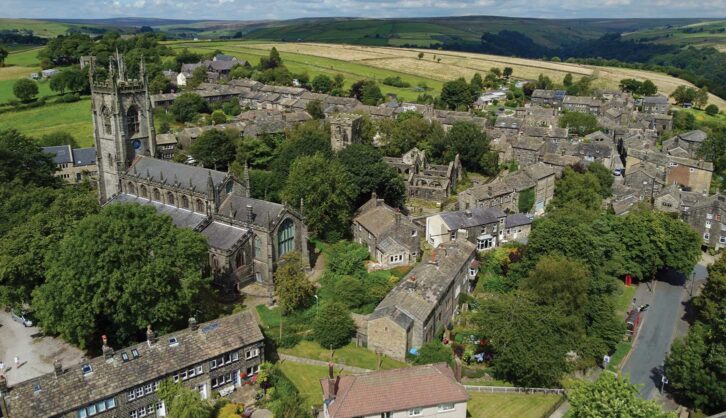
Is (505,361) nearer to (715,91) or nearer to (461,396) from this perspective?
(461,396)

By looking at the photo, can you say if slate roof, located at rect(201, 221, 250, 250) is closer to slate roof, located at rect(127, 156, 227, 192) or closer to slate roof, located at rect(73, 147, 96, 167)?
slate roof, located at rect(127, 156, 227, 192)

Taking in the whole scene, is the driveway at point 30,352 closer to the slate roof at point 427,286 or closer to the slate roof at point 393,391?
the slate roof at point 393,391

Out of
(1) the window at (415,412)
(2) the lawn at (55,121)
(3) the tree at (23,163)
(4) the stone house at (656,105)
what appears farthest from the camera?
(4) the stone house at (656,105)

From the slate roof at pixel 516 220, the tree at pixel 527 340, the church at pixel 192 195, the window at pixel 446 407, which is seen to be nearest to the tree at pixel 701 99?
the slate roof at pixel 516 220

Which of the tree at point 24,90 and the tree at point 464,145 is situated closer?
the tree at point 464,145

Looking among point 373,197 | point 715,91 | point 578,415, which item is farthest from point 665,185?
point 715,91

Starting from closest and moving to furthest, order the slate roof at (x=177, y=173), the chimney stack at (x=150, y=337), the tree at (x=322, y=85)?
1. the chimney stack at (x=150, y=337)
2. the slate roof at (x=177, y=173)
3. the tree at (x=322, y=85)
